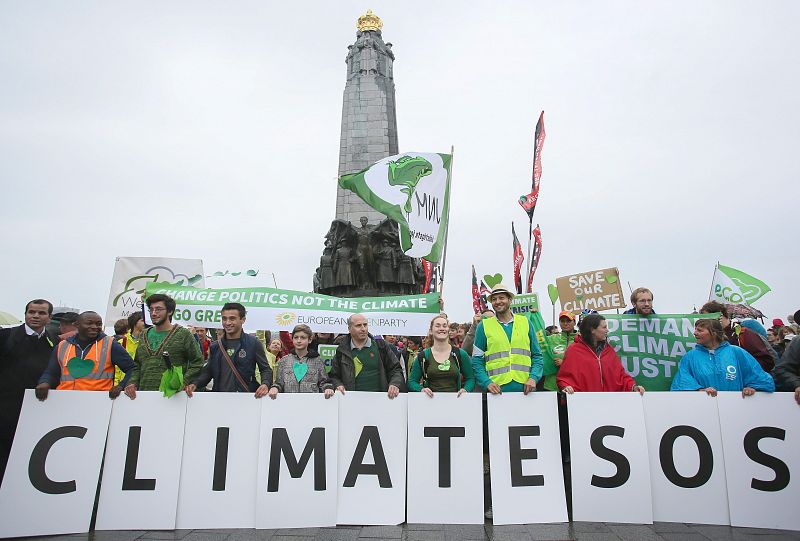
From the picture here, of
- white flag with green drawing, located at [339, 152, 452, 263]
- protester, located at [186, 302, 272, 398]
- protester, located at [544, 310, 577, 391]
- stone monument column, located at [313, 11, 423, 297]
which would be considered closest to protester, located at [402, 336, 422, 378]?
white flag with green drawing, located at [339, 152, 452, 263]

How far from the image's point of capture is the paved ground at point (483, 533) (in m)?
4.34

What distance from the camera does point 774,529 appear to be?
461cm

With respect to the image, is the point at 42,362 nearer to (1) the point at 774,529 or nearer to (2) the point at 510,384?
(2) the point at 510,384

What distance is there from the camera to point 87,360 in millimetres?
5297

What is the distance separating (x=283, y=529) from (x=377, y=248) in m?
17.4

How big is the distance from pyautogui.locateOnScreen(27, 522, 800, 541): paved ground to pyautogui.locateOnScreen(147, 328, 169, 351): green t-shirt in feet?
5.42

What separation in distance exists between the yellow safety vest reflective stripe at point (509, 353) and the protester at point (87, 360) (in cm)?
358

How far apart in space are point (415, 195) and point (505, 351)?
13.1ft

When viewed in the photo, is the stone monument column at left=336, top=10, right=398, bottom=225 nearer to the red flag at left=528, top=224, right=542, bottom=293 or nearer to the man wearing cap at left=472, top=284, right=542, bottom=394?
the red flag at left=528, top=224, right=542, bottom=293

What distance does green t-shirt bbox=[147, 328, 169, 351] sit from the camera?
5.32 meters

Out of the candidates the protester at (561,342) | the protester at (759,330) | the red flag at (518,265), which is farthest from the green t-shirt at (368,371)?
the red flag at (518,265)

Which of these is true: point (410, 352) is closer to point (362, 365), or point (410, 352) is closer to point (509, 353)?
point (362, 365)

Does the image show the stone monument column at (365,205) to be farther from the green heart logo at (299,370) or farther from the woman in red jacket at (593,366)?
the woman in red jacket at (593,366)

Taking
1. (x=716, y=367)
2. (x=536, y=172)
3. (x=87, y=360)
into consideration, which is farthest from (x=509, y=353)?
(x=536, y=172)
